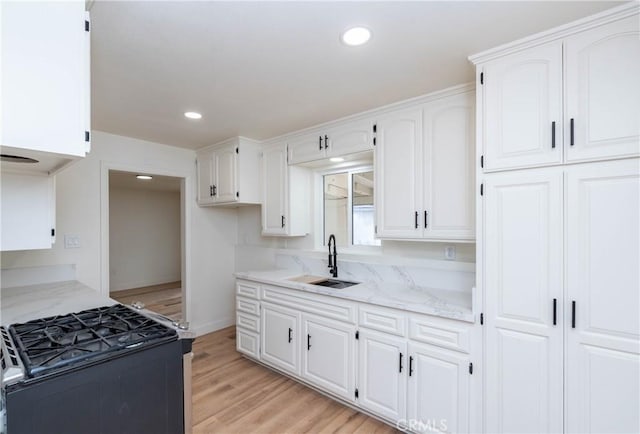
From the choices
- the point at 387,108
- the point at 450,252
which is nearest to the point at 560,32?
the point at 387,108

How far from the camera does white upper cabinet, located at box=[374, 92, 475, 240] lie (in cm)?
210

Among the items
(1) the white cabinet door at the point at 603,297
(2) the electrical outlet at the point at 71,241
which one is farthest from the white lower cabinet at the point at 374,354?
(2) the electrical outlet at the point at 71,241

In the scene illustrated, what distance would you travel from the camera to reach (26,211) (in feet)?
6.36

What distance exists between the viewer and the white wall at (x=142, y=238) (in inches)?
256

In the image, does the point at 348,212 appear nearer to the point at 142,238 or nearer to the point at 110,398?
the point at 110,398

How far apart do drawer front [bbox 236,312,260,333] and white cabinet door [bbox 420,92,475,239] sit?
185cm

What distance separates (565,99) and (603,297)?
3.17 ft

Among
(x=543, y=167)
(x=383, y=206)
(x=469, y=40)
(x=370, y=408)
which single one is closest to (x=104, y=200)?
(x=383, y=206)

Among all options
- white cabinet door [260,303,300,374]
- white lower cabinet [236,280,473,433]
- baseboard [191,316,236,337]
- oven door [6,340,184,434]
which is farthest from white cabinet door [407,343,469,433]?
baseboard [191,316,236,337]

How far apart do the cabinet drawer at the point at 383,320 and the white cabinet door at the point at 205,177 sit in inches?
92.7

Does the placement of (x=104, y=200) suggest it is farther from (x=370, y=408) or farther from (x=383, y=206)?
A: (x=370, y=408)

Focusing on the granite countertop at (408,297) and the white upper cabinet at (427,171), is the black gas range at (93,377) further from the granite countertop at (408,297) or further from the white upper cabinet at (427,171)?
the white upper cabinet at (427,171)

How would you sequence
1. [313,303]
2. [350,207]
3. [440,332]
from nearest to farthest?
[440,332]
[313,303]
[350,207]

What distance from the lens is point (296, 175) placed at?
329 centimetres
